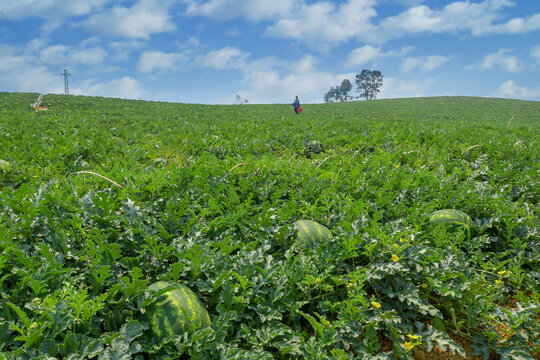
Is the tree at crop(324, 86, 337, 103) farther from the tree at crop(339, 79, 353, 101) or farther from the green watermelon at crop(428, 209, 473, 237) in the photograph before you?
the green watermelon at crop(428, 209, 473, 237)

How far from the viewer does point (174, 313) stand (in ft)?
7.54

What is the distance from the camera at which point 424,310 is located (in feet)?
9.50

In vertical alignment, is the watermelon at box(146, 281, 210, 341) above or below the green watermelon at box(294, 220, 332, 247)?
below

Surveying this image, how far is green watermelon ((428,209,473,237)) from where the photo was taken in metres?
4.01

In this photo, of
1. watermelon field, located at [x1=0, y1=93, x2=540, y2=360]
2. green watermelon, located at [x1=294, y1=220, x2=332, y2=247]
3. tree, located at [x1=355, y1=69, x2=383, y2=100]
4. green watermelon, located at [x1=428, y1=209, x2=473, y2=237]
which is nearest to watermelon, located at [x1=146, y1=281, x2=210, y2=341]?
watermelon field, located at [x1=0, y1=93, x2=540, y2=360]

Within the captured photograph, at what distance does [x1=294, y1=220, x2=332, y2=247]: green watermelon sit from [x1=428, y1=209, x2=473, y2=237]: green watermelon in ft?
5.58

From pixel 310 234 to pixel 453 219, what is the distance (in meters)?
2.14

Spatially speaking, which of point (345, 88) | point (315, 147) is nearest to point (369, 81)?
point (345, 88)

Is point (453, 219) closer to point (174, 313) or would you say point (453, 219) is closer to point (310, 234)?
point (310, 234)

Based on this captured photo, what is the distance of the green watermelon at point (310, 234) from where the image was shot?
11.3ft

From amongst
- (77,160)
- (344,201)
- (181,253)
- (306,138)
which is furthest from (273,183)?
(306,138)

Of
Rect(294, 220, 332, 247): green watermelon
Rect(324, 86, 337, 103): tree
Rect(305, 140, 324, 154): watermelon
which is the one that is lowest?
Rect(294, 220, 332, 247): green watermelon

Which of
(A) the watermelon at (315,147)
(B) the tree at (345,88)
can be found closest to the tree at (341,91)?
(B) the tree at (345,88)

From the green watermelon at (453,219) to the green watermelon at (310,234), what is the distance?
170 centimetres
